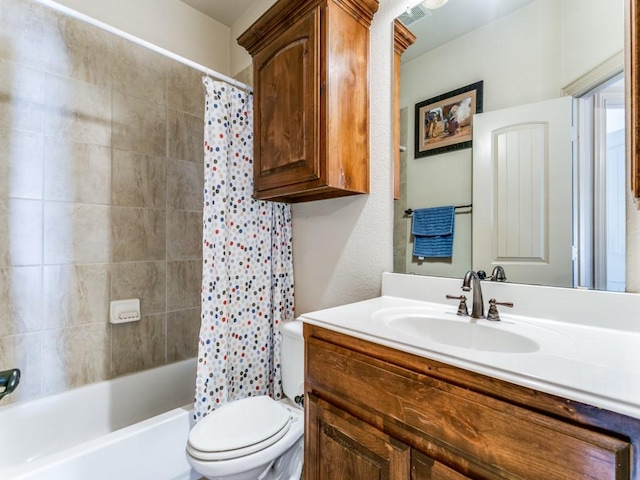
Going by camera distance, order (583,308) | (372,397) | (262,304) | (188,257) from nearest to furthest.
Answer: (372,397)
(583,308)
(262,304)
(188,257)

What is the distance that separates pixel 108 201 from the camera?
67.8 inches

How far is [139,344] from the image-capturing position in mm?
1816

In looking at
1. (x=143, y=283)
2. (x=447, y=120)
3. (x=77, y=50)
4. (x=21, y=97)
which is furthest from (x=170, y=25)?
(x=447, y=120)

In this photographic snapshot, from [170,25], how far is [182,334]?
2.01 metres

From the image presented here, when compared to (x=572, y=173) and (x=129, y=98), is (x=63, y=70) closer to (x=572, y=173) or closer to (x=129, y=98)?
(x=129, y=98)

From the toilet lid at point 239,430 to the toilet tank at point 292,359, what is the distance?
0.45ft

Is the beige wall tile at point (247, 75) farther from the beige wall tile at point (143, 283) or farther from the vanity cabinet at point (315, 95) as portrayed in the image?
the beige wall tile at point (143, 283)

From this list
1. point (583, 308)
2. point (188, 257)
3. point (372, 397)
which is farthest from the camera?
point (188, 257)

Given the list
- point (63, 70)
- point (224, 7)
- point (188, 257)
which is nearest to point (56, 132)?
point (63, 70)

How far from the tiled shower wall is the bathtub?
0.09m

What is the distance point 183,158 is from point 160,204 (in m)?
0.35

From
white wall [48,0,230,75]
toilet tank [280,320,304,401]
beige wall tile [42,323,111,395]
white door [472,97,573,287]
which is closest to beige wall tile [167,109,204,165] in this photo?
white wall [48,0,230,75]

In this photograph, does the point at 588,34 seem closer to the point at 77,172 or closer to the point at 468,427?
the point at 468,427

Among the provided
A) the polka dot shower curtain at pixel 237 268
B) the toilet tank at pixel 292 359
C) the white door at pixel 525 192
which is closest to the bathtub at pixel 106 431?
the polka dot shower curtain at pixel 237 268
